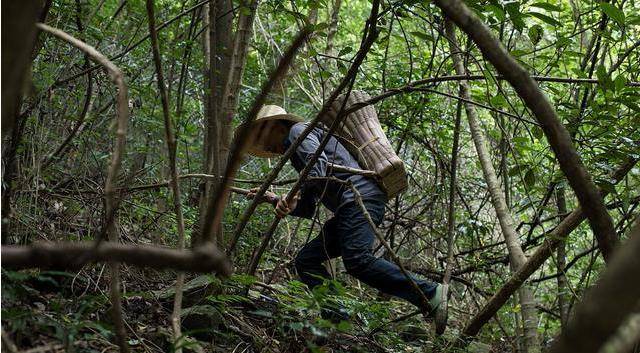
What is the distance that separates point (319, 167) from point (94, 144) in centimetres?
212

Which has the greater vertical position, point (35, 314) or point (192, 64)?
point (192, 64)

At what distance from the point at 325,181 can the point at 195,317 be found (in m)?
1.38

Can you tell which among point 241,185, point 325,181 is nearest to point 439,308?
point 325,181

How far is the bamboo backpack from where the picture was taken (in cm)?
432

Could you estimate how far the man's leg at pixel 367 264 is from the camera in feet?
13.7

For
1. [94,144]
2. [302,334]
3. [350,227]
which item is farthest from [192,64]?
[302,334]

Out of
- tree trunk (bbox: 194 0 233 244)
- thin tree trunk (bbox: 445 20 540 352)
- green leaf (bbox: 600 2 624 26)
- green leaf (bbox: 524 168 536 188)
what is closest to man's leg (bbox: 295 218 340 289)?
tree trunk (bbox: 194 0 233 244)

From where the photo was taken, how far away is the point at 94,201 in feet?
12.9

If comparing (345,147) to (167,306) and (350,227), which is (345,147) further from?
(167,306)

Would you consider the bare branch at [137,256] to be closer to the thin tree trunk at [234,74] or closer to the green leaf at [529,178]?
Result: the thin tree trunk at [234,74]

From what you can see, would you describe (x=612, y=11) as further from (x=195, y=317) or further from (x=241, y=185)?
(x=241, y=185)

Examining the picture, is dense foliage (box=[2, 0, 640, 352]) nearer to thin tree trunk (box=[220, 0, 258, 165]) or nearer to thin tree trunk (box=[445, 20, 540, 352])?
thin tree trunk (box=[445, 20, 540, 352])

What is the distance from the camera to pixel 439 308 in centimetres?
400

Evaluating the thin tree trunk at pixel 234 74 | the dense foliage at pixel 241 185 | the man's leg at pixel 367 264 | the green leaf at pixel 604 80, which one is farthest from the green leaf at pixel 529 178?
the thin tree trunk at pixel 234 74
